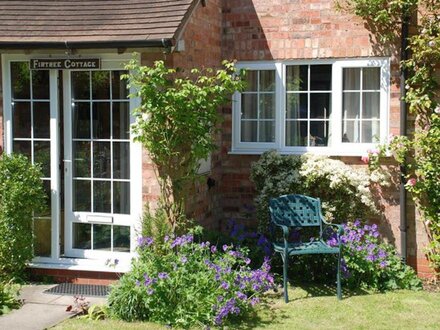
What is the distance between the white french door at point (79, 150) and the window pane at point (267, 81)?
248 centimetres

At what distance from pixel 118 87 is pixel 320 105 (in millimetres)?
3160

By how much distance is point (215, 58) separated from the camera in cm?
1009

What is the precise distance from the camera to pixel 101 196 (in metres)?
8.93

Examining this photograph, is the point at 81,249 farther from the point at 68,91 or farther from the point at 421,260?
the point at 421,260

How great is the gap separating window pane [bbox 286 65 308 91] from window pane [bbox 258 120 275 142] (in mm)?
632

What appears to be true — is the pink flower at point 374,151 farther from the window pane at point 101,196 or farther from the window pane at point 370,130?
the window pane at point 101,196

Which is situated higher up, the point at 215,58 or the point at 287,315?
the point at 215,58

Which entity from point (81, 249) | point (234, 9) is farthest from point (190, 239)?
point (234, 9)

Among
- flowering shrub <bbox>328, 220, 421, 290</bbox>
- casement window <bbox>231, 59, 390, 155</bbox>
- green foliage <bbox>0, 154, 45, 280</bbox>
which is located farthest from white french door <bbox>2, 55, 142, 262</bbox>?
flowering shrub <bbox>328, 220, 421, 290</bbox>

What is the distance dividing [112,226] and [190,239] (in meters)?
1.44

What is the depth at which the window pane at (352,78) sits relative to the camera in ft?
32.3

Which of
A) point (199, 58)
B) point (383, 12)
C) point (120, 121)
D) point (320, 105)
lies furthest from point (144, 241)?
point (383, 12)

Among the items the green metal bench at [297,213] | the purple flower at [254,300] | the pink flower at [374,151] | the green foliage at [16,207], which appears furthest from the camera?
the pink flower at [374,151]

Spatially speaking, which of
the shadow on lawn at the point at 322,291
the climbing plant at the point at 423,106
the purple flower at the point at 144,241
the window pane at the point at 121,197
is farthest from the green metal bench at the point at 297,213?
the window pane at the point at 121,197
